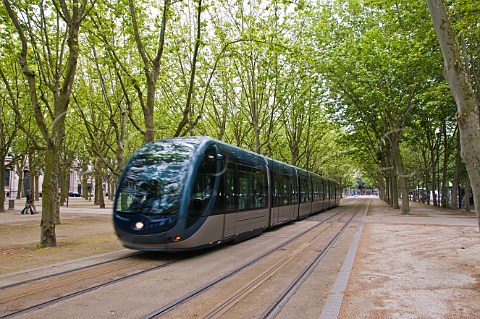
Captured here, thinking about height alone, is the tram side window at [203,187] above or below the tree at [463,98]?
below

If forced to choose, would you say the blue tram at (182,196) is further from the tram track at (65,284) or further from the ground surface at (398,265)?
the ground surface at (398,265)

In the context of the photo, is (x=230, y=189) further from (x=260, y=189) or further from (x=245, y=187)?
(x=260, y=189)

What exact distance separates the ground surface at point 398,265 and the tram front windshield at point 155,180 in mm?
1989

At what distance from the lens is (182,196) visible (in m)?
8.87

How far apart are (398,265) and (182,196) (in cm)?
481

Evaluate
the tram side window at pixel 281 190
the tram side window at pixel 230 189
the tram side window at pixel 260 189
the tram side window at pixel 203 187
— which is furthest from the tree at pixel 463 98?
the tram side window at pixel 281 190

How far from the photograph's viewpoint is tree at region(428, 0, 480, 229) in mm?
6449

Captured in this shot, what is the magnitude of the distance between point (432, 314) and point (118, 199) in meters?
6.86

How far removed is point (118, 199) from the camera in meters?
9.34

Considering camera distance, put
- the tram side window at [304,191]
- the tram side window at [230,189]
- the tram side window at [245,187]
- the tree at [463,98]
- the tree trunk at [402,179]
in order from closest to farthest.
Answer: the tree at [463,98]
the tram side window at [230,189]
the tram side window at [245,187]
the tram side window at [304,191]
the tree trunk at [402,179]

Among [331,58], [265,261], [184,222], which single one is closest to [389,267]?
Result: [265,261]

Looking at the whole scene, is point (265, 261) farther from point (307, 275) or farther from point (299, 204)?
point (299, 204)

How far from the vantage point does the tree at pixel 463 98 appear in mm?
6449

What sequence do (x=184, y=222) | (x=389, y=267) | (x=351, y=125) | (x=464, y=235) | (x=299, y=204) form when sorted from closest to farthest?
1. (x=389, y=267)
2. (x=184, y=222)
3. (x=464, y=235)
4. (x=299, y=204)
5. (x=351, y=125)
